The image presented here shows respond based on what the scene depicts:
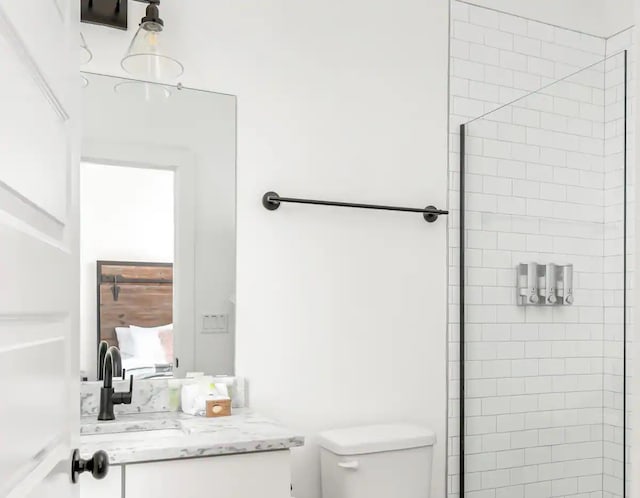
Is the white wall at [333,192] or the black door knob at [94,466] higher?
the white wall at [333,192]

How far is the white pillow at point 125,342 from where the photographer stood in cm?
232

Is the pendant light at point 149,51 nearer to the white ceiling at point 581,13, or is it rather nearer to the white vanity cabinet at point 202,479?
the white vanity cabinet at point 202,479

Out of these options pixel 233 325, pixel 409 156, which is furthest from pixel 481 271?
pixel 233 325

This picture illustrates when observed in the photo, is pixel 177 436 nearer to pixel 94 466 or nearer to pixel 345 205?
pixel 94 466

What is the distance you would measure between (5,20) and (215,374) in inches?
73.5

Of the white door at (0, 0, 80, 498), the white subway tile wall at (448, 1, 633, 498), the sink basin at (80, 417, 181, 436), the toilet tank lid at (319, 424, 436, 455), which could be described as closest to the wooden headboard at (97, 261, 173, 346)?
the sink basin at (80, 417, 181, 436)

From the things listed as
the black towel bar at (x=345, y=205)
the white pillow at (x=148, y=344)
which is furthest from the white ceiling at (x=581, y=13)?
the white pillow at (x=148, y=344)

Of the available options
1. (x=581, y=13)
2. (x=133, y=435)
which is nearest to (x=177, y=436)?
(x=133, y=435)

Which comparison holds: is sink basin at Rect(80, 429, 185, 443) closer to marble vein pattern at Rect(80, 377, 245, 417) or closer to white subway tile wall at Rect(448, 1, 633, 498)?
marble vein pattern at Rect(80, 377, 245, 417)

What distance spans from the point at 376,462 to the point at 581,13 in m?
2.41

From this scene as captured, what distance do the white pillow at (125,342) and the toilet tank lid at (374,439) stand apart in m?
0.78

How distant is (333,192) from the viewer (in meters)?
2.73

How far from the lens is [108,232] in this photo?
2.32m

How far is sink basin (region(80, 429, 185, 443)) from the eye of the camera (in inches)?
77.6
